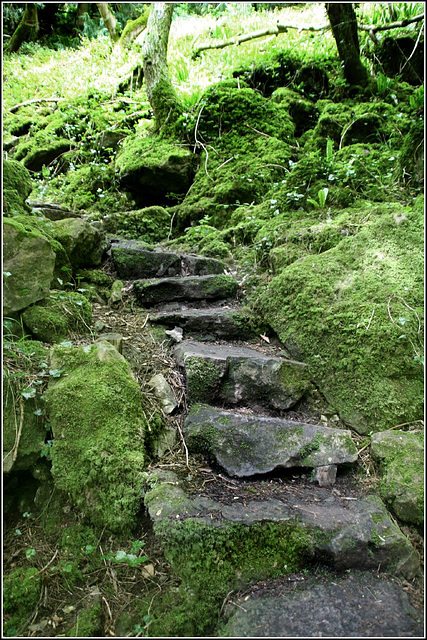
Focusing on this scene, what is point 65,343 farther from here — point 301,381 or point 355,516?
point 355,516

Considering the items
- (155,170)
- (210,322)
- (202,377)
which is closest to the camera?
(202,377)

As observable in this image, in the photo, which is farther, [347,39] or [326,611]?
[347,39]

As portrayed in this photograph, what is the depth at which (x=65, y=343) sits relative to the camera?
2395mm

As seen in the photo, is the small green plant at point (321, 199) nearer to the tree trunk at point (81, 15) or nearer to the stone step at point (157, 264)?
the stone step at point (157, 264)

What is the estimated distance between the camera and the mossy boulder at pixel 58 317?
8.40ft

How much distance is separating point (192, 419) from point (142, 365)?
0.61 meters

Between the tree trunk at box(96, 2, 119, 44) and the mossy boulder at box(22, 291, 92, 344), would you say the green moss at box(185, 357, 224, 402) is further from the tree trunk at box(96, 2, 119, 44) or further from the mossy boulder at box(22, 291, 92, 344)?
the tree trunk at box(96, 2, 119, 44)

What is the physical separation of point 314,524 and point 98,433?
119cm

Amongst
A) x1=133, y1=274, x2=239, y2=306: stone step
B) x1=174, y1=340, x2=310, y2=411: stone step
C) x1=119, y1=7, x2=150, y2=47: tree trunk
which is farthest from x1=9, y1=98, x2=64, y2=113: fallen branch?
x1=174, y1=340, x2=310, y2=411: stone step

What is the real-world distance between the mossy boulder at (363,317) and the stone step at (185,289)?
17.4 inches

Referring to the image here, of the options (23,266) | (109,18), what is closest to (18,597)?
(23,266)

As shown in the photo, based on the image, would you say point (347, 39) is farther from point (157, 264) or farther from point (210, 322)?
point (210, 322)

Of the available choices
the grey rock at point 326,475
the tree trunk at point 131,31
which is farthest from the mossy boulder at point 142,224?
the tree trunk at point 131,31

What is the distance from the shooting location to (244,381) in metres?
2.68
